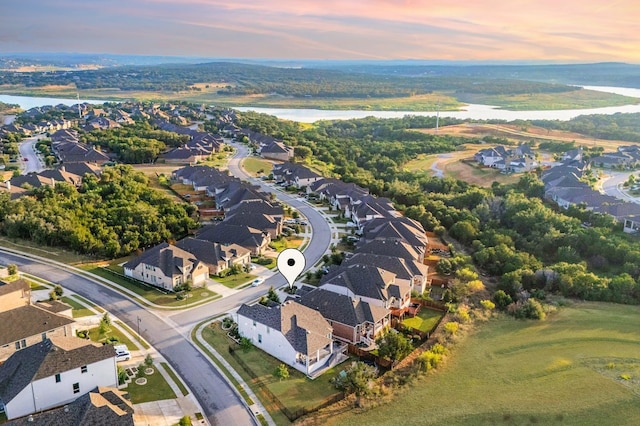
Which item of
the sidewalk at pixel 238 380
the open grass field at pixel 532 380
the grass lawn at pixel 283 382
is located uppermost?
the open grass field at pixel 532 380

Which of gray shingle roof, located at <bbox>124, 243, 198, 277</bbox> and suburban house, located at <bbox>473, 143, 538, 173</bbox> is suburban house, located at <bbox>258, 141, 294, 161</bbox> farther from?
gray shingle roof, located at <bbox>124, 243, 198, 277</bbox>

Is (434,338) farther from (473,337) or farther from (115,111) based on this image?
(115,111)

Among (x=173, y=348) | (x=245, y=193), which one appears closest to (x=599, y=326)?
(x=173, y=348)

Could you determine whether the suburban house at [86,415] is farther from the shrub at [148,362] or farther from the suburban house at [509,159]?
the suburban house at [509,159]

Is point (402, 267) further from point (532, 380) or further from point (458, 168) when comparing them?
point (458, 168)

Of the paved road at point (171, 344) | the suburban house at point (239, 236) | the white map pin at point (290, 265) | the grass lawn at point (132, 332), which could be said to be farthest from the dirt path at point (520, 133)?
the grass lawn at point (132, 332)

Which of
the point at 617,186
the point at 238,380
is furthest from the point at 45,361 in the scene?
the point at 617,186
